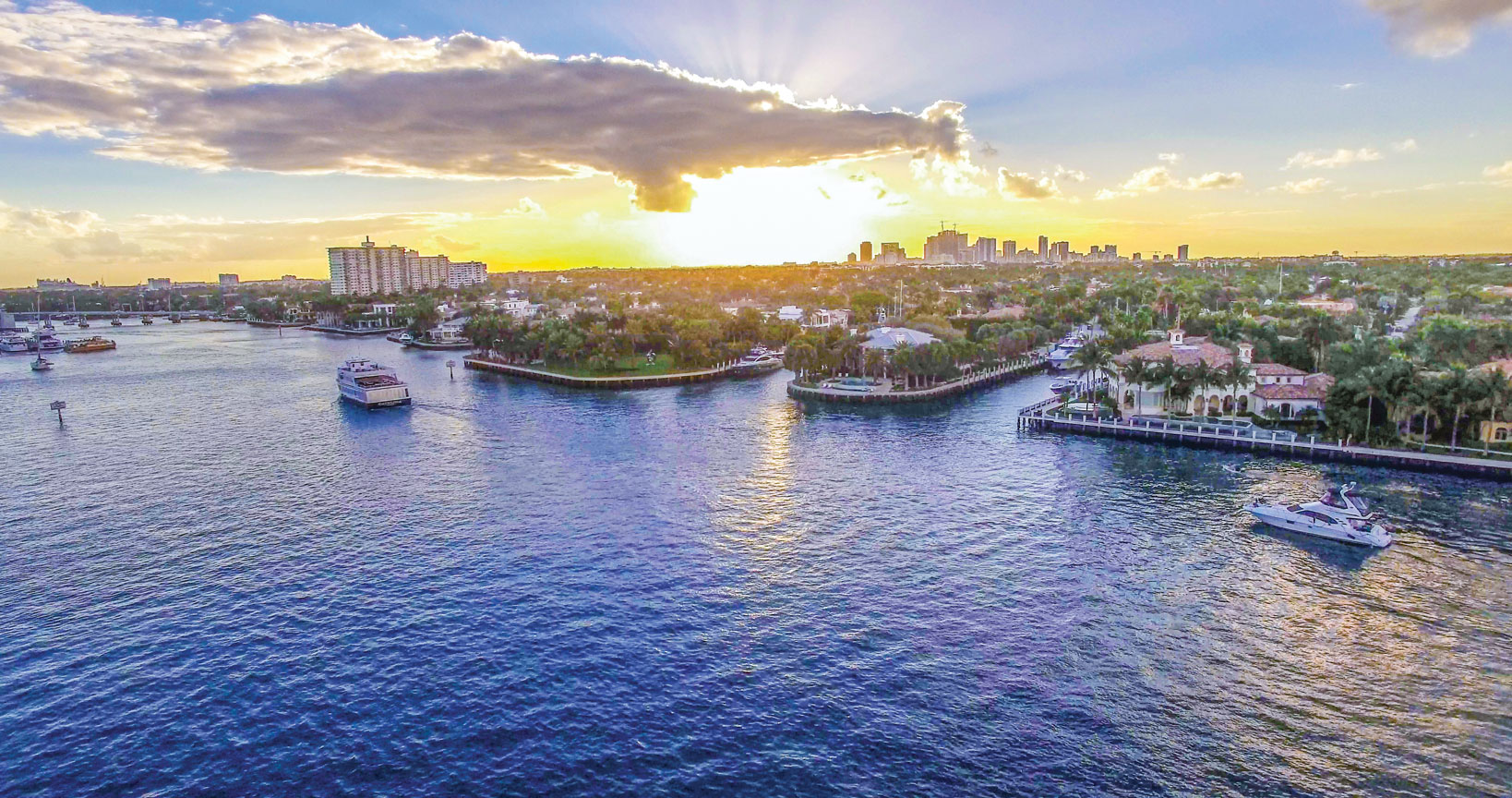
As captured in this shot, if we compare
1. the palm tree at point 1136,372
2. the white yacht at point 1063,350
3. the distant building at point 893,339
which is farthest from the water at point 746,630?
the white yacht at point 1063,350

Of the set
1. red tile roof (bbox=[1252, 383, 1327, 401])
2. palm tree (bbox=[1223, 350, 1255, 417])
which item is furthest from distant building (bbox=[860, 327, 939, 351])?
red tile roof (bbox=[1252, 383, 1327, 401])

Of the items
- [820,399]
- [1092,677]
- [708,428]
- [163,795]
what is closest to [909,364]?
[820,399]

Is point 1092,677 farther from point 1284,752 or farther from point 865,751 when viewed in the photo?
point 865,751

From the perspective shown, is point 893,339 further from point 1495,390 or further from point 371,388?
point 371,388

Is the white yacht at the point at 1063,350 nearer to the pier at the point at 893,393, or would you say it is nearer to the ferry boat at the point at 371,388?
the pier at the point at 893,393

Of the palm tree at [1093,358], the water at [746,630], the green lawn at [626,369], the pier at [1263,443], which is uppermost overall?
the palm tree at [1093,358]

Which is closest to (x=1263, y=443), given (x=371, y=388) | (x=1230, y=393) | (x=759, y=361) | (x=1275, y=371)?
(x=1230, y=393)
